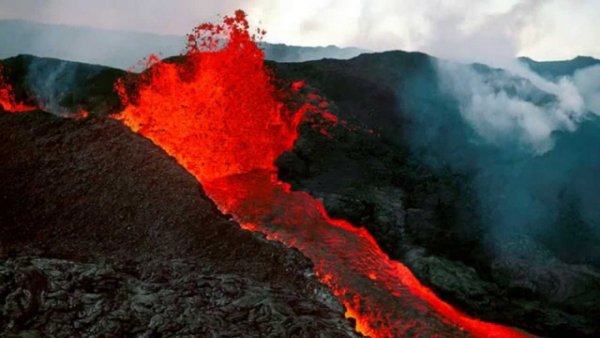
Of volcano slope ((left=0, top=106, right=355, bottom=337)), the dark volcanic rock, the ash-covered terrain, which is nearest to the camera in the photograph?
the dark volcanic rock

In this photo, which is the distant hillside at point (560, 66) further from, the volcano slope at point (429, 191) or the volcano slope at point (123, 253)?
the volcano slope at point (123, 253)

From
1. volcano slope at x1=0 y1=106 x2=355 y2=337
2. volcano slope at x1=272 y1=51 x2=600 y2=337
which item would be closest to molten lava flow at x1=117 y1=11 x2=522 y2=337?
volcano slope at x1=272 y1=51 x2=600 y2=337

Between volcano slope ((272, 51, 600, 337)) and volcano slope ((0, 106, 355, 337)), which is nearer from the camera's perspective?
volcano slope ((0, 106, 355, 337))

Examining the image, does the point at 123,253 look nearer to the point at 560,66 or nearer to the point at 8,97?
the point at 8,97

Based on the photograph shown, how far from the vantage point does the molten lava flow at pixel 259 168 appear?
506 inches

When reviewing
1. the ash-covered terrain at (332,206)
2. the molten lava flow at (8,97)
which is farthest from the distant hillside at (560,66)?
the molten lava flow at (8,97)

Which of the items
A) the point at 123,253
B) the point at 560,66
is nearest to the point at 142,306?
the point at 123,253

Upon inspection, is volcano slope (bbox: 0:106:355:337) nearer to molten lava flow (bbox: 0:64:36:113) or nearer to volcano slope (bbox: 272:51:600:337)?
volcano slope (bbox: 272:51:600:337)

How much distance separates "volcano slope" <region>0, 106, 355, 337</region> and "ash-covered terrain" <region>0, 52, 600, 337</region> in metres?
0.04

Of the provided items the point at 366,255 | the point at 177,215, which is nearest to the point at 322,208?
the point at 366,255

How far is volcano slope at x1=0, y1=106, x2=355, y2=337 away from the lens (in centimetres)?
661

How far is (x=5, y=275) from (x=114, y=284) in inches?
60.3

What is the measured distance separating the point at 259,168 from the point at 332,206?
15.7 ft

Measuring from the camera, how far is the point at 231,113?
918 inches
